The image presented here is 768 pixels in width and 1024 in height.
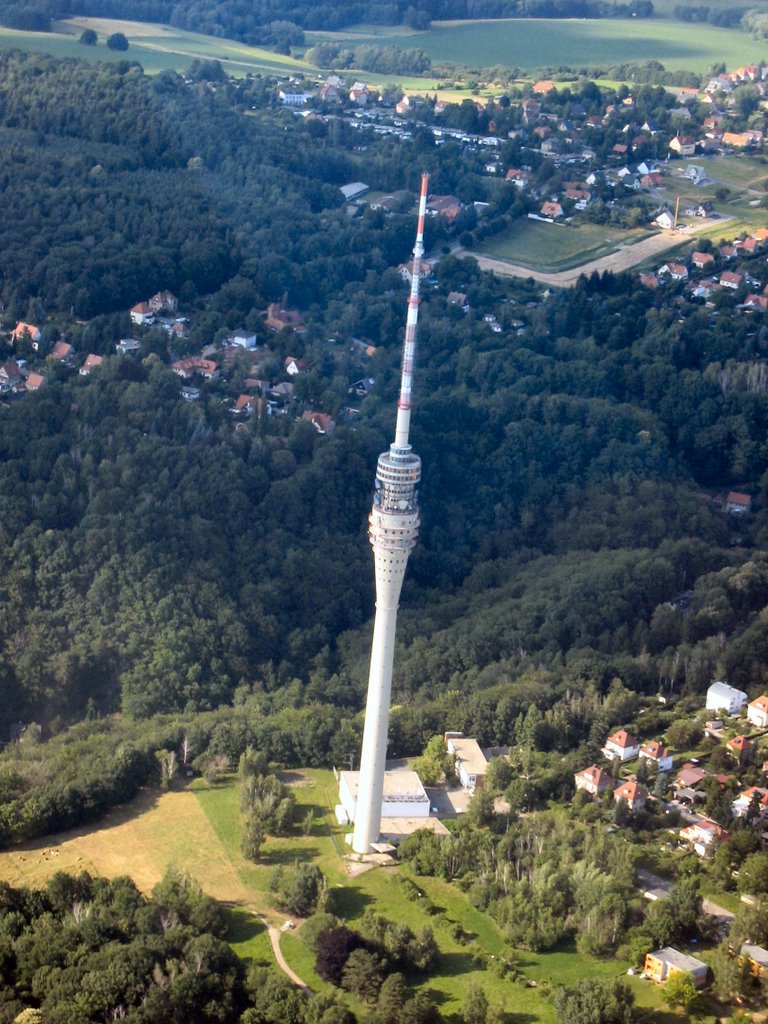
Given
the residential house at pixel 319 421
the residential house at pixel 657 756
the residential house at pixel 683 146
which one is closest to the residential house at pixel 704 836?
the residential house at pixel 657 756

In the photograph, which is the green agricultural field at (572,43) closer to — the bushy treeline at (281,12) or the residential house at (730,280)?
the bushy treeline at (281,12)

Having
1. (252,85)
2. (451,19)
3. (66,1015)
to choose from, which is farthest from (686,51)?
(66,1015)

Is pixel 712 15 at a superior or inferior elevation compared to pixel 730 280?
superior

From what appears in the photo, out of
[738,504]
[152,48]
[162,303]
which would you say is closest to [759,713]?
[738,504]

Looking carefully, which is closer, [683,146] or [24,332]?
[24,332]

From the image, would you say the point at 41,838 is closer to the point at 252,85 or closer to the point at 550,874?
the point at 550,874

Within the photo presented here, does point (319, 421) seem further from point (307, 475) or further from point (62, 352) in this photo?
point (62, 352)
